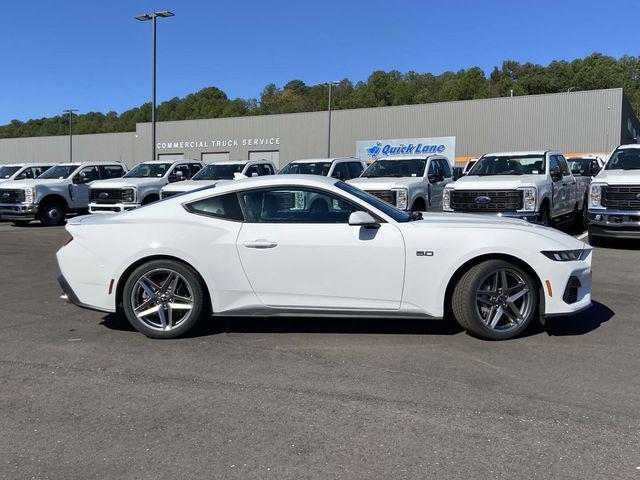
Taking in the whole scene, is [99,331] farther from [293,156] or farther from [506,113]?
[293,156]

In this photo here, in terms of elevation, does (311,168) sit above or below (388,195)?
above

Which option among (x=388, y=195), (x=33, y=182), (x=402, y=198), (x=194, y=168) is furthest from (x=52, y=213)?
(x=402, y=198)

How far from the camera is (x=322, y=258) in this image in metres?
5.49

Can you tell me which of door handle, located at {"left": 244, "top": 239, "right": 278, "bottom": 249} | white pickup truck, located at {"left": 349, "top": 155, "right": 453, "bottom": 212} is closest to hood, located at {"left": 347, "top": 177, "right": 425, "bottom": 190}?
white pickup truck, located at {"left": 349, "top": 155, "right": 453, "bottom": 212}

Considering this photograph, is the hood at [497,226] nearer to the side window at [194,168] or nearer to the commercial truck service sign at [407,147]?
the side window at [194,168]

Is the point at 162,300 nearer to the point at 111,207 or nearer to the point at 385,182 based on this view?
the point at 385,182

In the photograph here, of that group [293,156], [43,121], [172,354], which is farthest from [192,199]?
[43,121]

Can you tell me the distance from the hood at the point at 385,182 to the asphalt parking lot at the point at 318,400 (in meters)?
7.24

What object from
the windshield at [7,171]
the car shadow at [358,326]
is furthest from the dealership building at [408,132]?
the car shadow at [358,326]

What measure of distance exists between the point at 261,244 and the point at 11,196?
15.5 metres

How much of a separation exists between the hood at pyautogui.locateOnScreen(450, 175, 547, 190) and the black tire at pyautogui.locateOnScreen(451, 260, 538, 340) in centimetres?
672

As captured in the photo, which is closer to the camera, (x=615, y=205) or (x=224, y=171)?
(x=615, y=205)

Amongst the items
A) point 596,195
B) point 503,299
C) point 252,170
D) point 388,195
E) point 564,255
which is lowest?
point 503,299

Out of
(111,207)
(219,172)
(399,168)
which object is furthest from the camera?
(219,172)
